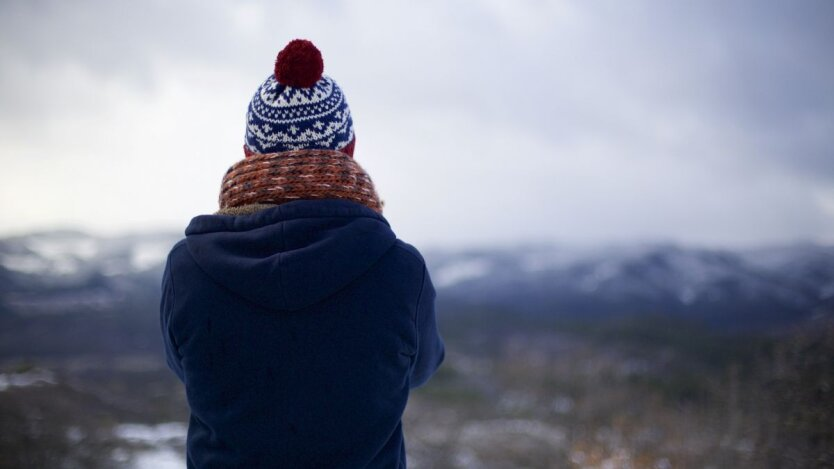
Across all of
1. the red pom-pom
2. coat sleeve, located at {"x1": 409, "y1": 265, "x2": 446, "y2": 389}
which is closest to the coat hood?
coat sleeve, located at {"x1": 409, "y1": 265, "x2": 446, "y2": 389}

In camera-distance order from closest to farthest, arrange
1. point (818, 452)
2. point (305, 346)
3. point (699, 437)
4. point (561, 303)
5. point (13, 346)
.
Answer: point (305, 346) → point (818, 452) → point (699, 437) → point (13, 346) → point (561, 303)

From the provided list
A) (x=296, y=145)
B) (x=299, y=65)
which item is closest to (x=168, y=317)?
(x=296, y=145)

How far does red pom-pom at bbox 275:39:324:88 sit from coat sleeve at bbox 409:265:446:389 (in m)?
0.43

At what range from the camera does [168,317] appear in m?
0.97

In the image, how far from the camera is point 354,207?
943mm

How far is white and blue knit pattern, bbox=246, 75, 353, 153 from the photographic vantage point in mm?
1037

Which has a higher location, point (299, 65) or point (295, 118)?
point (299, 65)

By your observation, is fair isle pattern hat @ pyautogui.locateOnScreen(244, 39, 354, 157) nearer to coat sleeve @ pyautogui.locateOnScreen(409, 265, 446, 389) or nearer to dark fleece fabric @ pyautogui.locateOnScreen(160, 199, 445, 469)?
dark fleece fabric @ pyautogui.locateOnScreen(160, 199, 445, 469)

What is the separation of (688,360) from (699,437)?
19891mm

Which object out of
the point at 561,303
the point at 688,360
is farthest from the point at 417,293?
the point at 561,303

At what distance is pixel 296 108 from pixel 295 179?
16 cm

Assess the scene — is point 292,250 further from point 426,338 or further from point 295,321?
point 426,338

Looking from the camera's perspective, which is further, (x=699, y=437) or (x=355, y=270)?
(x=699, y=437)

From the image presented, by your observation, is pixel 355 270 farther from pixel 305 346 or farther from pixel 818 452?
pixel 818 452
